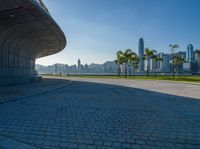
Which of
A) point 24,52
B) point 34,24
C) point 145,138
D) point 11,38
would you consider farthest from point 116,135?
point 24,52

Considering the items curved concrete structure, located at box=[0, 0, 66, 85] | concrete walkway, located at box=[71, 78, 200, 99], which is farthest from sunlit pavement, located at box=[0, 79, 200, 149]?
curved concrete structure, located at box=[0, 0, 66, 85]

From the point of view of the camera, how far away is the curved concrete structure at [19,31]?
42.6 ft

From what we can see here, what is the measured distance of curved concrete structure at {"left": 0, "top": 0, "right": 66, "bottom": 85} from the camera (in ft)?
42.6

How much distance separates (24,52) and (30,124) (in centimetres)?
2303

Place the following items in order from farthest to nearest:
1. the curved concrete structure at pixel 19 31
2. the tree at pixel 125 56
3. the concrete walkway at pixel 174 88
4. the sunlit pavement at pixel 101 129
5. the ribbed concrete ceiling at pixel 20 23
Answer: the tree at pixel 125 56 → the concrete walkway at pixel 174 88 → the curved concrete structure at pixel 19 31 → the ribbed concrete ceiling at pixel 20 23 → the sunlit pavement at pixel 101 129

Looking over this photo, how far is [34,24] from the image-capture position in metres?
17.1

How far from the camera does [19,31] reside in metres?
20.1

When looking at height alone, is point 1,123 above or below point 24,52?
below

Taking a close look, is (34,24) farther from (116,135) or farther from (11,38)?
(116,135)

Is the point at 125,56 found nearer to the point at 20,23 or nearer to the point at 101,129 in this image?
the point at 20,23

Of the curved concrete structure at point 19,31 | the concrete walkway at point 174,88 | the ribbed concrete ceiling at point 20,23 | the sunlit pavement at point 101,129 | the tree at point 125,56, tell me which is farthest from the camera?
the tree at point 125,56

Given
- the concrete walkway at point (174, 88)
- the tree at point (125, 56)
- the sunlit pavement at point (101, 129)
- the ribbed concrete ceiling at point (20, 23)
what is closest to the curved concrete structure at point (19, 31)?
the ribbed concrete ceiling at point (20, 23)

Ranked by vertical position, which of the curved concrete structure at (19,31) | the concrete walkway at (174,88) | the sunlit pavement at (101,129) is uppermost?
the curved concrete structure at (19,31)

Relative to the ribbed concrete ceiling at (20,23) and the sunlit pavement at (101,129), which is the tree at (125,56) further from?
the sunlit pavement at (101,129)
